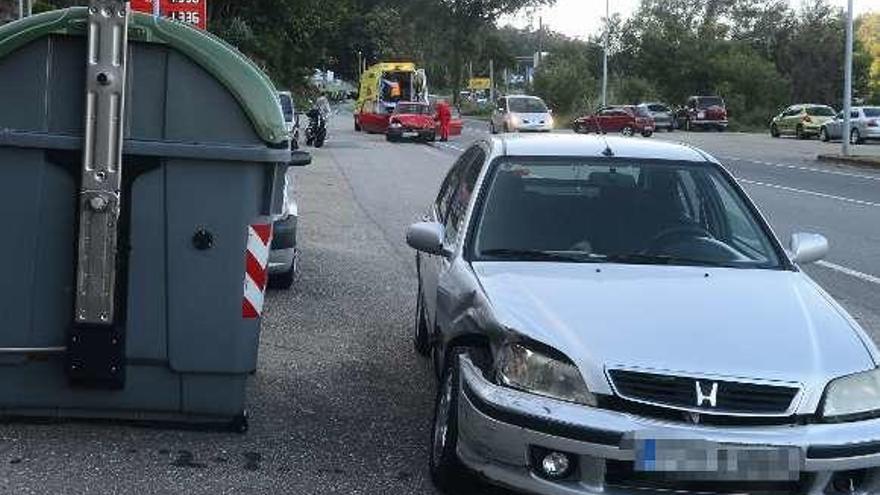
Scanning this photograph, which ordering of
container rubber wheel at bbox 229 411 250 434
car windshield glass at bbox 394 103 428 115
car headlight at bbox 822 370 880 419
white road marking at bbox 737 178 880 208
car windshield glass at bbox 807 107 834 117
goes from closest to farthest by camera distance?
car headlight at bbox 822 370 880 419
container rubber wheel at bbox 229 411 250 434
white road marking at bbox 737 178 880 208
car windshield glass at bbox 394 103 428 115
car windshield glass at bbox 807 107 834 117

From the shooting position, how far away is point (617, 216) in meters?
5.63

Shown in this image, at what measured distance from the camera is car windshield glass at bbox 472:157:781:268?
17.7 feet

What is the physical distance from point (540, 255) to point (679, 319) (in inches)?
39.7

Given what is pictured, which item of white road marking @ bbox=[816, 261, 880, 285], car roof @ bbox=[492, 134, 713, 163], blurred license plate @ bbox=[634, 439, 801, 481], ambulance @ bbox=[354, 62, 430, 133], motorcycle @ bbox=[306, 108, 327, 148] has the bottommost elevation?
white road marking @ bbox=[816, 261, 880, 285]

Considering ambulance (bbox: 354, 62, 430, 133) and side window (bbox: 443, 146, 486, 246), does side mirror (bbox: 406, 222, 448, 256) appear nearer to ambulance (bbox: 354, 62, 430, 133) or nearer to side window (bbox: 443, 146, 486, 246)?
side window (bbox: 443, 146, 486, 246)

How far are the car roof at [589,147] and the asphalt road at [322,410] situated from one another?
4.63ft

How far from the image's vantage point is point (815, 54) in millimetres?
70750

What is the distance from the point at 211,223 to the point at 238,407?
2.89ft

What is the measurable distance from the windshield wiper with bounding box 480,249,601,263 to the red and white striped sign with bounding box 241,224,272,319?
3.35 ft

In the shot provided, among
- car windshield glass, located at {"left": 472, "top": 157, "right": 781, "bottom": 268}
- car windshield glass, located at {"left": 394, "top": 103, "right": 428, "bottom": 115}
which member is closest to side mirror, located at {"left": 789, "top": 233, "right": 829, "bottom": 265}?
car windshield glass, located at {"left": 472, "top": 157, "right": 781, "bottom": 268}

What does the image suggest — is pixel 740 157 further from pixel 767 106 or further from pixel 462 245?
pixel 767 106

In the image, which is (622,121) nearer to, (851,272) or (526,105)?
(526,105)

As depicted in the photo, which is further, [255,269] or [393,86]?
[393,86]

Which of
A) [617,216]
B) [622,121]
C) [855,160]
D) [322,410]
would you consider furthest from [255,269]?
[622,121]
